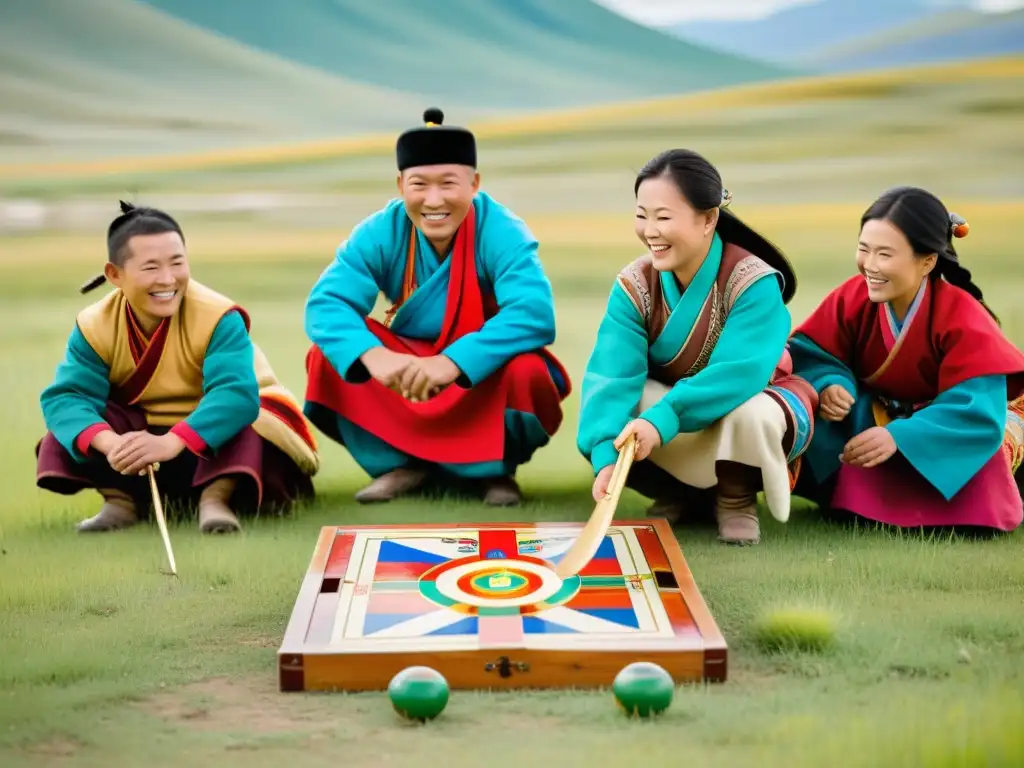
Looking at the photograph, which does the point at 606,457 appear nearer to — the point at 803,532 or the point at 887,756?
the point at 803,532

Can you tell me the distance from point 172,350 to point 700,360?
1453 millimetres

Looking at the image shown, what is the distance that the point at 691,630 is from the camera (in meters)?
2.30

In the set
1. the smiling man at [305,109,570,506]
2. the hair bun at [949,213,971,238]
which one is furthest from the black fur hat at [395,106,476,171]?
the hair bun at [949,213,971,238]

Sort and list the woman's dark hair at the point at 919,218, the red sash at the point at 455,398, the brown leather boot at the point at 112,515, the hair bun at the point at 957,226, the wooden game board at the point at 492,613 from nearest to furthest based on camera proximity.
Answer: the wooden game board at the point at 492,613 → the woman's dark hair at the point at 919,218 → the hair bun at the point at 957,226 → the brown leather boot at the point at 112,515 → the red sash at the point at 455,398

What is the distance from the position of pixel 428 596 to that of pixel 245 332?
126 centimetres

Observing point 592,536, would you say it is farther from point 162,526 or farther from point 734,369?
point 162,526

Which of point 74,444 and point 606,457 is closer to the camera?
point 606,457

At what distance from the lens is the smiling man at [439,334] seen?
11.4 ft

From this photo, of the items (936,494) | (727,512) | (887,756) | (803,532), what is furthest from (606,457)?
(887,756)

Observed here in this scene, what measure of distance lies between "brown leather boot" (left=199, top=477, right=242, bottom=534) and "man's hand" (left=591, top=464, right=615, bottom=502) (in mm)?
1033

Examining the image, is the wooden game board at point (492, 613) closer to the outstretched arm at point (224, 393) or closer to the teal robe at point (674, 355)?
the teal robe at point (674, 355)

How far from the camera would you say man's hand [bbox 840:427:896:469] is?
316cm

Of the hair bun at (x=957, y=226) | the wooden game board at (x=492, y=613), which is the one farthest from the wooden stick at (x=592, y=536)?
the hair bun at (x=957, y=226)

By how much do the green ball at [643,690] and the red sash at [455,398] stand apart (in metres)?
1.55
